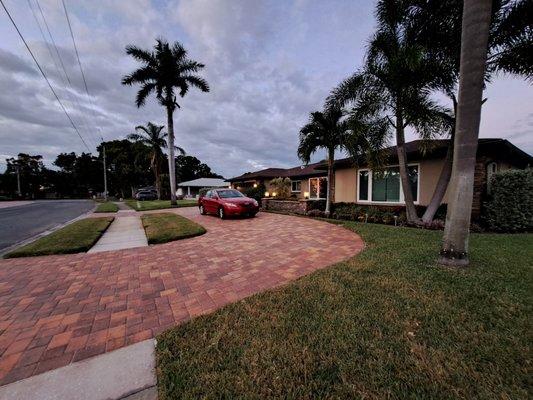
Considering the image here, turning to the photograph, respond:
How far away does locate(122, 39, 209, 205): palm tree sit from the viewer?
1767 centimetres

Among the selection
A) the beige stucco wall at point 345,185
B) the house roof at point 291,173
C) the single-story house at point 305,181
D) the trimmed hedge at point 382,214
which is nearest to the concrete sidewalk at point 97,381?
the trimmed hedge at point 382,214

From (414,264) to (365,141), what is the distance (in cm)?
620

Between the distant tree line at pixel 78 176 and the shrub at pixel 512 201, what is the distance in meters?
44.3

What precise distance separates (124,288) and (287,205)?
12.0m

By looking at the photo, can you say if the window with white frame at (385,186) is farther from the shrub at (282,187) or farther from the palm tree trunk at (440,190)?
the shrub at (282,187)

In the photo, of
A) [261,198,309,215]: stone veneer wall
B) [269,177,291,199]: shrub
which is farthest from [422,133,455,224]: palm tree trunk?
[269,177,291,199]: shrub

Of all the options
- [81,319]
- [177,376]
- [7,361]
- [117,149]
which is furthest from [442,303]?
[117,149]

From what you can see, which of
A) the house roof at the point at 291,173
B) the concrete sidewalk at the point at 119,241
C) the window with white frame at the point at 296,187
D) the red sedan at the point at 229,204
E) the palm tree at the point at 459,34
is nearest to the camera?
the concrete sidewalk at the point at 119,241

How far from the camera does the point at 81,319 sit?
2.81m

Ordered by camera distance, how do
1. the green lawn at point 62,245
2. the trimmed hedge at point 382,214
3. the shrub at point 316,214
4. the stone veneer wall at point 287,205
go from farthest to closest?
the stone veneer wall at point 287,205
the shrub at point 316,214
the trimmed hedge at point 382,214
the green lawn at point 62,245

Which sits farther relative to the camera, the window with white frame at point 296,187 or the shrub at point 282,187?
the window with white frame at point 296,187

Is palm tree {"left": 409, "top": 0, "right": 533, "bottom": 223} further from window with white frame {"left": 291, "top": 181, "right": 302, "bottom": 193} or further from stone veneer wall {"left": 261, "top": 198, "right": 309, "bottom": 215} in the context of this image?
window with white frame {"left": 291, "top": 181, "right": 302, "bottom": 193}

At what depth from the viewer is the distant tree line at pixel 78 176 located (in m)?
48.0

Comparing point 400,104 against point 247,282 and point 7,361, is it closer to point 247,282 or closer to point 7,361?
point 247,282
